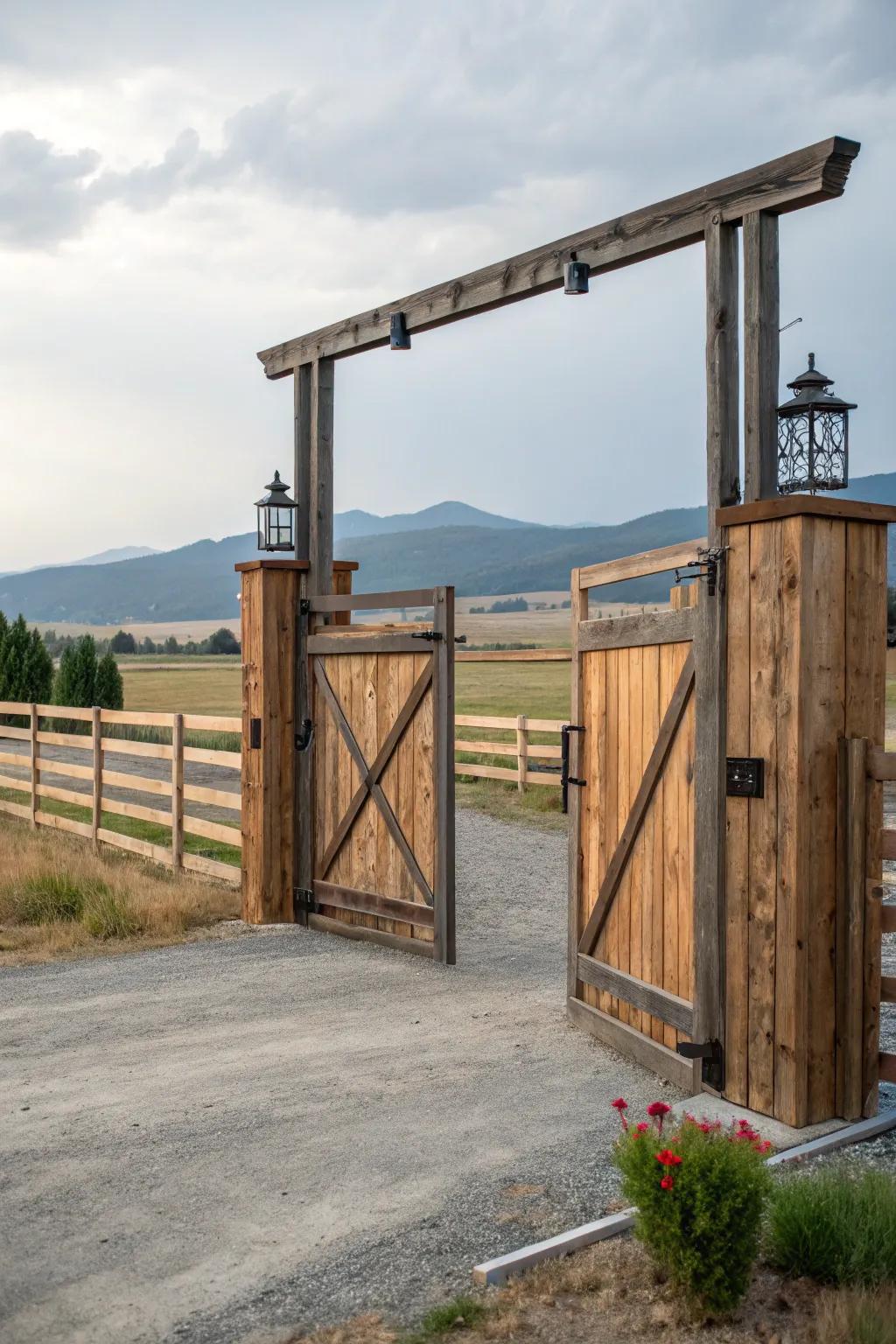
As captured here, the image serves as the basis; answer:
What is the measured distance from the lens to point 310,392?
27.8ft

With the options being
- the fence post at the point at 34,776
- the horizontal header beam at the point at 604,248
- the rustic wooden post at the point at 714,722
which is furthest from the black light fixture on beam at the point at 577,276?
the fence post at the point at 34,776

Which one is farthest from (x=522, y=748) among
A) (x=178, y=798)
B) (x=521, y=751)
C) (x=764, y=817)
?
(x=764, y=817)

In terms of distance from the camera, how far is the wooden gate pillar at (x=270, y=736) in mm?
8484

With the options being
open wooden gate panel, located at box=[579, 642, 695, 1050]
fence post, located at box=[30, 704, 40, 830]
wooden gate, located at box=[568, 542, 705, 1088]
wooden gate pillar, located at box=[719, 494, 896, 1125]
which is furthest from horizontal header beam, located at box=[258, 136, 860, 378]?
fence post, located at box=[30, 704, 40, 830]

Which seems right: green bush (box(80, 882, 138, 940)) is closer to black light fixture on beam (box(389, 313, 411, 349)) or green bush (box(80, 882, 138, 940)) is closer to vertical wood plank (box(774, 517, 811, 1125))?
black light fixture on beam (box(389, 313, 411, 349))

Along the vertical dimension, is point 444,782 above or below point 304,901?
above

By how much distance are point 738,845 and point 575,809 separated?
153 cm

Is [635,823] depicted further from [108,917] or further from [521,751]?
[521,751]

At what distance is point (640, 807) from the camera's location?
541 centimetres

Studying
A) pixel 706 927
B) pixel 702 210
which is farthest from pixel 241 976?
pixel 702 210

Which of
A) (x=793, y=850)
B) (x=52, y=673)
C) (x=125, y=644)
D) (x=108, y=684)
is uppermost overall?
(x=125, y=644)

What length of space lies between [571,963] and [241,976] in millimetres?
2110

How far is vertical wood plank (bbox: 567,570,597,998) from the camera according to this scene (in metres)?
6.01

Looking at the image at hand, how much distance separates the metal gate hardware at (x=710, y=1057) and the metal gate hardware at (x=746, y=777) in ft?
3.24
